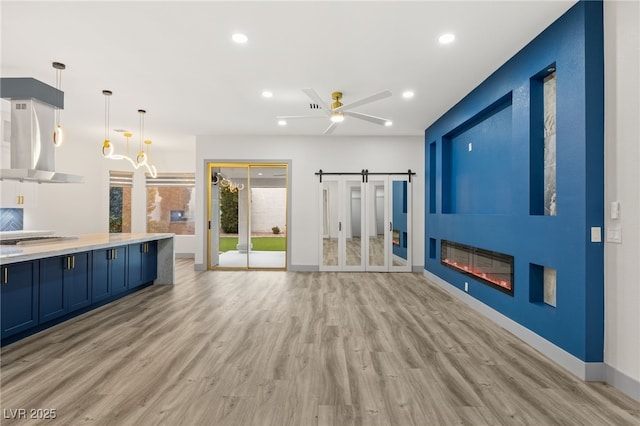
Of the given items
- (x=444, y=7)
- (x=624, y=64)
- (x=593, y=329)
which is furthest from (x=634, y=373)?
(x=444, y=7)

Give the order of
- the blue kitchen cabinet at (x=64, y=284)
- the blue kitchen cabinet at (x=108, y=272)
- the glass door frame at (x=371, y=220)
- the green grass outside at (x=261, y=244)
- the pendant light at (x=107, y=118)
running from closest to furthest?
the blue kitchen cabinet at (x=64, y=284) < the blue kitchen cabinet at (x=108, y=272) < the pendant light at (x=107, y=118) < the glass door frame at (x=371, y=220) < the green grass outside at (x=261, y=244)

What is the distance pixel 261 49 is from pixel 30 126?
3.38 meters

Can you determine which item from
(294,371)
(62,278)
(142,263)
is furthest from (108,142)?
(294,371)

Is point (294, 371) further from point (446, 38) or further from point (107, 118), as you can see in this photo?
point (107, 118)

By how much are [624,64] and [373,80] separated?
102 inches

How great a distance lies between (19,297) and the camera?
3203mm

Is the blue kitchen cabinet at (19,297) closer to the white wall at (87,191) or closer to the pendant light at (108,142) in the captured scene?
the pendant light at (108,142)

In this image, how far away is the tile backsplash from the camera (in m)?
6.61

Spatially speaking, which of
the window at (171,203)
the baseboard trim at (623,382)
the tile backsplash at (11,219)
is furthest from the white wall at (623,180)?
the tile backsplash at (11,219)

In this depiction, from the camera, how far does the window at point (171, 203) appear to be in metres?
9.46

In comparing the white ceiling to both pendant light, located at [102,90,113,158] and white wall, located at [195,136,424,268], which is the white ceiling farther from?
white wall, located at [195,136,424,268]

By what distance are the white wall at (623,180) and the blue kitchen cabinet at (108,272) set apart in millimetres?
5597

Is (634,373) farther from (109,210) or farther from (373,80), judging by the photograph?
(109,210)

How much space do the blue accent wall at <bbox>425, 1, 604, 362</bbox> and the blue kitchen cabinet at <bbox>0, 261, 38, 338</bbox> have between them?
16.9 ft
